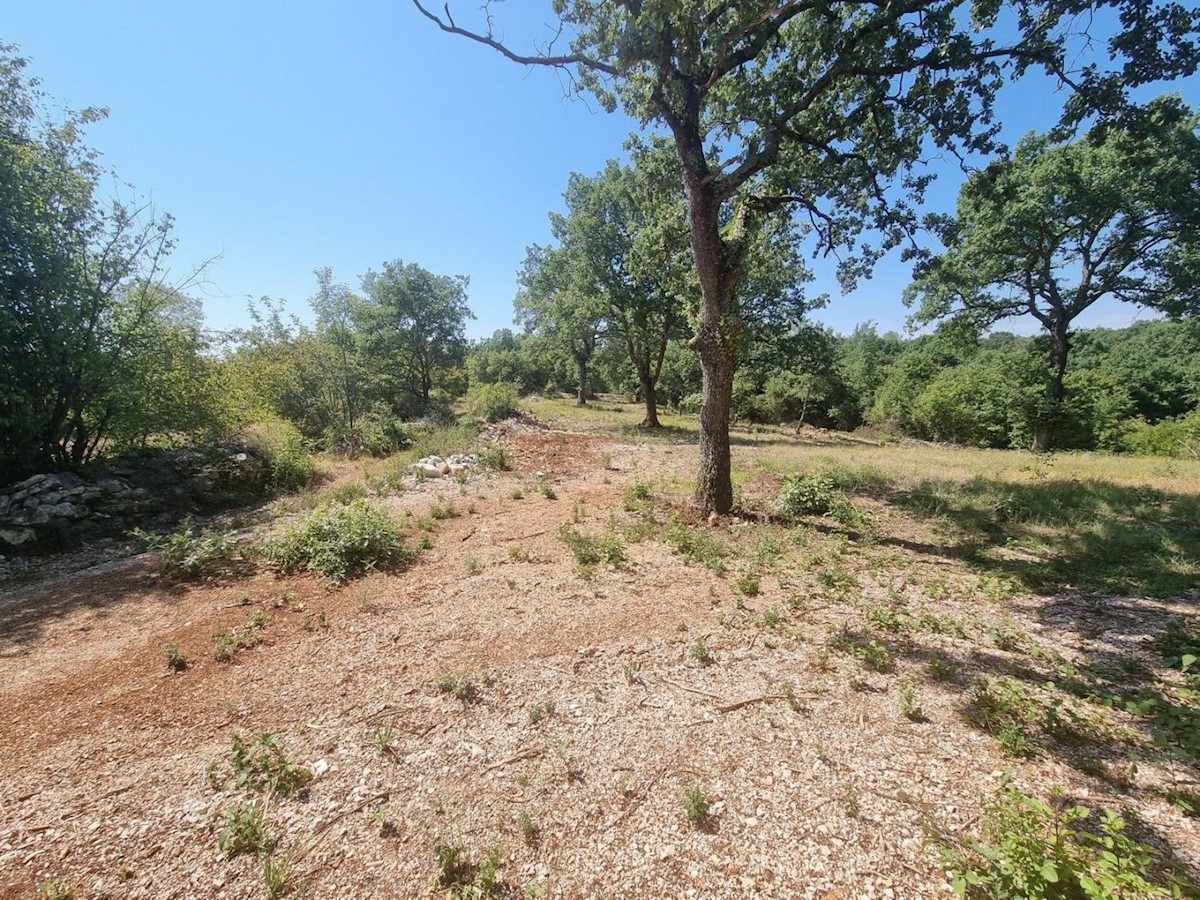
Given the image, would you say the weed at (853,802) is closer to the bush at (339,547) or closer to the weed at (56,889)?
the weed at (56,889)

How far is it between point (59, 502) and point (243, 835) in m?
8.44

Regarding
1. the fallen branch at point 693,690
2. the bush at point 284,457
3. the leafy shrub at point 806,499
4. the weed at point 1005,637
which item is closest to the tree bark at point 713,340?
the leafy shrub at point 806,499

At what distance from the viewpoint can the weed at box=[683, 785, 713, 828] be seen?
2434 millimetres

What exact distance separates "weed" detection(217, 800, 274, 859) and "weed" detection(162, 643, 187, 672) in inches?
79.1

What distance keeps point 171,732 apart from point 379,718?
143 centimetres

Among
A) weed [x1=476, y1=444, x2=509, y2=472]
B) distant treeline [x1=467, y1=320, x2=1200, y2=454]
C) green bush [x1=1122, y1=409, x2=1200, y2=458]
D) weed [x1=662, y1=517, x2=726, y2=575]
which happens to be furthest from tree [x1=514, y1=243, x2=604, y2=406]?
green bush [x1=1122, y1=409, x2=1200, y2=458]

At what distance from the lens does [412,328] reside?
76.7 feet

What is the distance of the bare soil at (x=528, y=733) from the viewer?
7.36 feet

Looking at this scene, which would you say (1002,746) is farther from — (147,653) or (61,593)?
(61,593)

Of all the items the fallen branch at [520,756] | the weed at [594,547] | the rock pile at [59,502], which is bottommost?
the fallen branch at [520,756]

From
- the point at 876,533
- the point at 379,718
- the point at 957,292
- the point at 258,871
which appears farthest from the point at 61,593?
the point at 957,292

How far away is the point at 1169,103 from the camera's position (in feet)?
17.8

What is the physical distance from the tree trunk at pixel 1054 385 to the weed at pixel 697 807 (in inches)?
813

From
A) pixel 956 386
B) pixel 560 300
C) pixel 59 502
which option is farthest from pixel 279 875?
pixel 956 386
